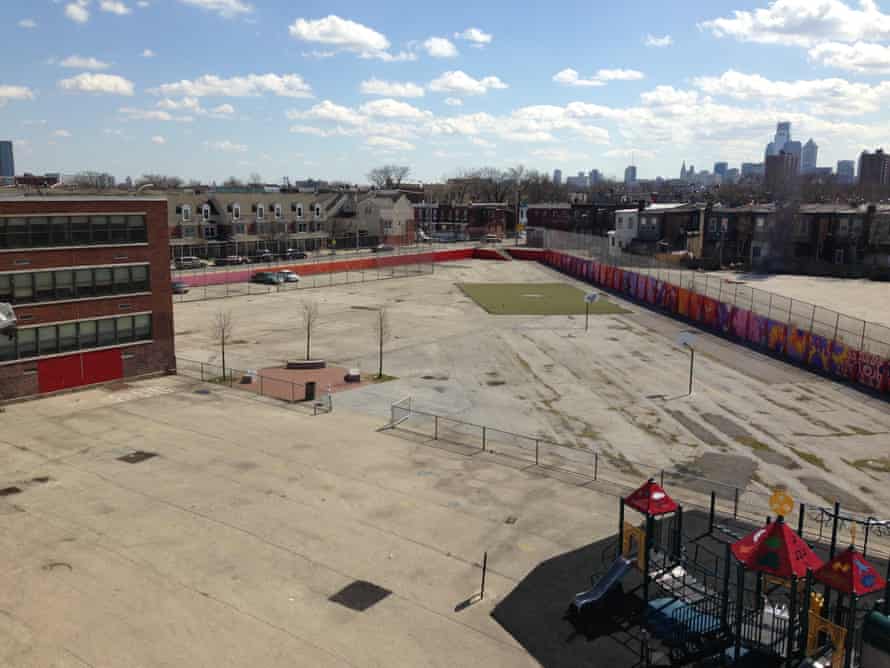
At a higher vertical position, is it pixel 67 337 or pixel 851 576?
pixel 67 337

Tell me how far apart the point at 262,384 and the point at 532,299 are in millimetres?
41055

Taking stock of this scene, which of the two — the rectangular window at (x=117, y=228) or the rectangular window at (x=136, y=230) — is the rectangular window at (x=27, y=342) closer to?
the rectangular window at (x=117, y=228)

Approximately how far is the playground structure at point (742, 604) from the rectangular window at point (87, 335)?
3015 cm

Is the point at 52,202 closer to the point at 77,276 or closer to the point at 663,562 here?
the point at 77,276

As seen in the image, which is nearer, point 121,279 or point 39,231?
point 39,231

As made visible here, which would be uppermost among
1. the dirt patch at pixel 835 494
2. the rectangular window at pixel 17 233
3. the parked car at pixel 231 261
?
the rectangular window at pixel 17 233

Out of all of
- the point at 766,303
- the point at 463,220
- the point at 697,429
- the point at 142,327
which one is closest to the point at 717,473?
the point at 697,429

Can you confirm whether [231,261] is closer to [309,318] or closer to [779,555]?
[309,318]

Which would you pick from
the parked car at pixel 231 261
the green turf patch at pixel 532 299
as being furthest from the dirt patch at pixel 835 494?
the parked car at pixel 231 261

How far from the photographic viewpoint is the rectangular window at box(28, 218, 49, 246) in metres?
35.8

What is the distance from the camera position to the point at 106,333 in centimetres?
3922

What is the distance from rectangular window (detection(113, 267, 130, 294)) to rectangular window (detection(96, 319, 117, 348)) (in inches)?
69.8

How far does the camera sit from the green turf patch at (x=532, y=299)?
68.2m

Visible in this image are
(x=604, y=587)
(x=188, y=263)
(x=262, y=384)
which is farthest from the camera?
(x=188, y=263)
